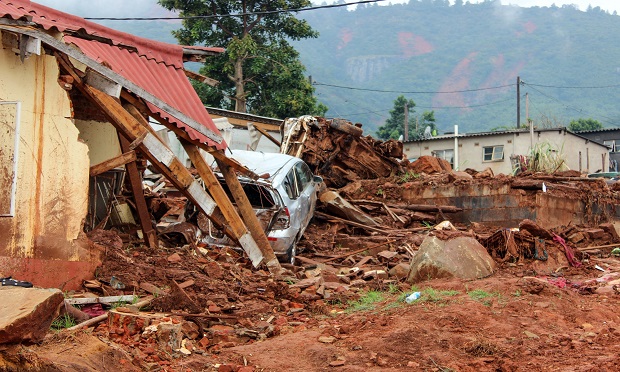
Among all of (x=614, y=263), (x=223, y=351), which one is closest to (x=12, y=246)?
(x=223, y=351)

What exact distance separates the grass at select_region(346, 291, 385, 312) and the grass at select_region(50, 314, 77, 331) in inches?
144

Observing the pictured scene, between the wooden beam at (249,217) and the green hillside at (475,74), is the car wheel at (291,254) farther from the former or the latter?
the green hillside at (475,74)

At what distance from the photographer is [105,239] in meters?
10.7

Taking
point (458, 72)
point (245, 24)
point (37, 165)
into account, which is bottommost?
point (37, 165)

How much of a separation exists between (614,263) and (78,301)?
10.6m

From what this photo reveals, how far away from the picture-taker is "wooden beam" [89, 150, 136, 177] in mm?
10297

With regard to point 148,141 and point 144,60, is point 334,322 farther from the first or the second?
point 144,60

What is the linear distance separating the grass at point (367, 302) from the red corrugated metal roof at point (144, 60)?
10.6ft

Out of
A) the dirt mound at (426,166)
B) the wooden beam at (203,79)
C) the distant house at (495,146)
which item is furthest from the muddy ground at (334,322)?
the distant house at (495,146)

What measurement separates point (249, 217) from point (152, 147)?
242 centimetres

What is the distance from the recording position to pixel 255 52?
32562mm

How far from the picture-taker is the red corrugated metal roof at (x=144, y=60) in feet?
35.4

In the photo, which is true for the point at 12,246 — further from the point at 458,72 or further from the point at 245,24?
the point at 458,72

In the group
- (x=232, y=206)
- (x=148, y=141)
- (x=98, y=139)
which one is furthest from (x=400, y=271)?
(x=98, y=139)
